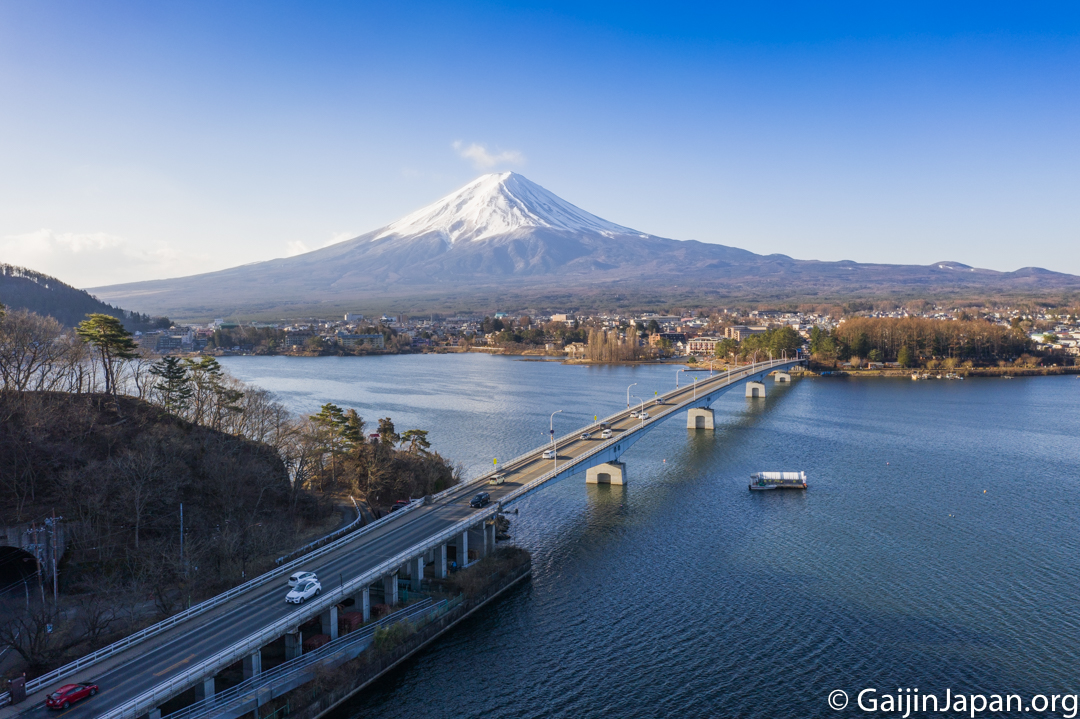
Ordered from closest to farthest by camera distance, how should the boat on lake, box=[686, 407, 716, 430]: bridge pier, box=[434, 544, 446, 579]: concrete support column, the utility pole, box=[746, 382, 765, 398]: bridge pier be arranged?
1. the utility pole
2. box=[434, 544, 446, 579]: concrete support column
3. the boat on lake
4. box=[686, 407, 716, 430]: bridge pier
5. box=[746, 382, 765, 398]: bridge pier

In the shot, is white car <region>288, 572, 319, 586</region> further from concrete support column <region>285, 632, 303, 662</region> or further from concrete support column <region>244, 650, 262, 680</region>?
concrete support column <region>244, 650, 262, 680</region>

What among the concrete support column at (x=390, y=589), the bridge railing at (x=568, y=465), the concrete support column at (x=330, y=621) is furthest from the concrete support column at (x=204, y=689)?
the bridge railing at (x=568, y=465)

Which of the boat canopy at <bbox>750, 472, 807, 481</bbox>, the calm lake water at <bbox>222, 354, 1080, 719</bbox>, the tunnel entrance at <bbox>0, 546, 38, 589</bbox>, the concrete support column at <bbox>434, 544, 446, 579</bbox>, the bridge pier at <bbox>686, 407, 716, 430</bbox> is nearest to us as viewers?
the calm lake water at <bbox>222, 354, 1080, 719</bbox>

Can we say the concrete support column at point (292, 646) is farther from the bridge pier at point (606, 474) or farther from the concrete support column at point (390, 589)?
the bridge pier at point (606, 474)

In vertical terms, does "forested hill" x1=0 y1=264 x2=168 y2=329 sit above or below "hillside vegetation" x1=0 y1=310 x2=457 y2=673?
above

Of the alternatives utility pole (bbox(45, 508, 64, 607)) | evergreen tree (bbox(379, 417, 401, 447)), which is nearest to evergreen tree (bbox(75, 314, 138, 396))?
utility pole (bbox(45, 508, 64, 607))

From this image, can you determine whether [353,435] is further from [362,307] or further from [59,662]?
[362,307]
